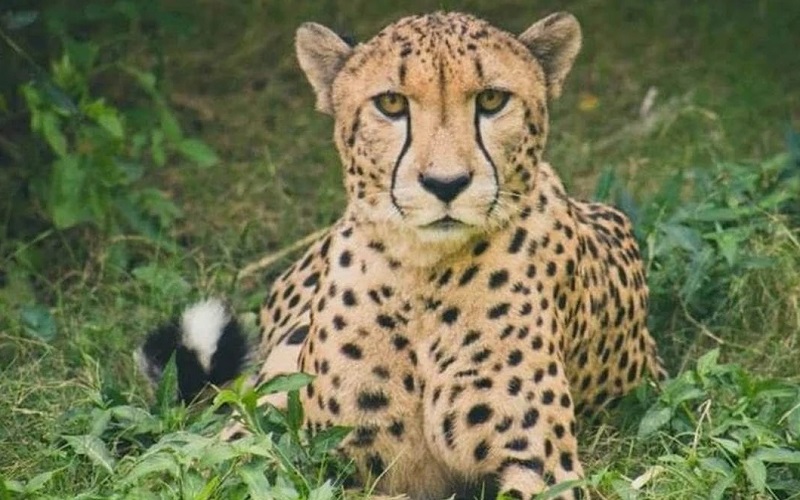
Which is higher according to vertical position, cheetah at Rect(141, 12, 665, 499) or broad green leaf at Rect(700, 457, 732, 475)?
cheetah at Rect(141, 12, 665, 499)

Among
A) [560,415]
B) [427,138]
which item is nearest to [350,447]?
[560,415]

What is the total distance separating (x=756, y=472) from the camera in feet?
13.0

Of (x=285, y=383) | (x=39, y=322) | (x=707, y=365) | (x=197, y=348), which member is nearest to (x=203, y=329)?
(x=197, y=348)

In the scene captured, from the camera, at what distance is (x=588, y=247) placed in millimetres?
4570

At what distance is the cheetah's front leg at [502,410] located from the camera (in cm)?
407

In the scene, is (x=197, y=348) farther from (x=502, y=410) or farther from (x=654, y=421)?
(x=654, y=421)

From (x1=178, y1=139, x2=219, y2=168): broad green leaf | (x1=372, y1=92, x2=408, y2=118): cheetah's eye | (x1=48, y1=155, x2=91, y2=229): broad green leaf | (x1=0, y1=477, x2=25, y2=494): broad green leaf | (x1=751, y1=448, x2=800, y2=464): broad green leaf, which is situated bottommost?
(x1=751, y1=448, x2=800, y2=464): broad green leaf

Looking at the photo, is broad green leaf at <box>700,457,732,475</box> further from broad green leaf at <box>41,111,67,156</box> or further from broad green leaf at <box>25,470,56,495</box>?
broad green leaf at <box>41,111,67,156</box>

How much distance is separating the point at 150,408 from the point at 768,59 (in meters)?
3.34

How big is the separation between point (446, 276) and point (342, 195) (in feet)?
6.79

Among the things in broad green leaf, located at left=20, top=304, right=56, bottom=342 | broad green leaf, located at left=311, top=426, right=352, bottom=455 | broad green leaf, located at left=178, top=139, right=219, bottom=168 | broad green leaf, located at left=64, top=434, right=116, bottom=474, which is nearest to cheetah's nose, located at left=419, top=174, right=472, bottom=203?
broad green leaf, located at left=311, top=426, right=352, bottom=455

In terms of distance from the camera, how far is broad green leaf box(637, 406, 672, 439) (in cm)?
439

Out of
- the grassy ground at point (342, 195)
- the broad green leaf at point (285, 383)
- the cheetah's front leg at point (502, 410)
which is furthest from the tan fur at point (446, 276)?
the grassy ground at point (342, 195)

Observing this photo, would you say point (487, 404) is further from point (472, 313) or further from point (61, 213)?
point (61, 213)
